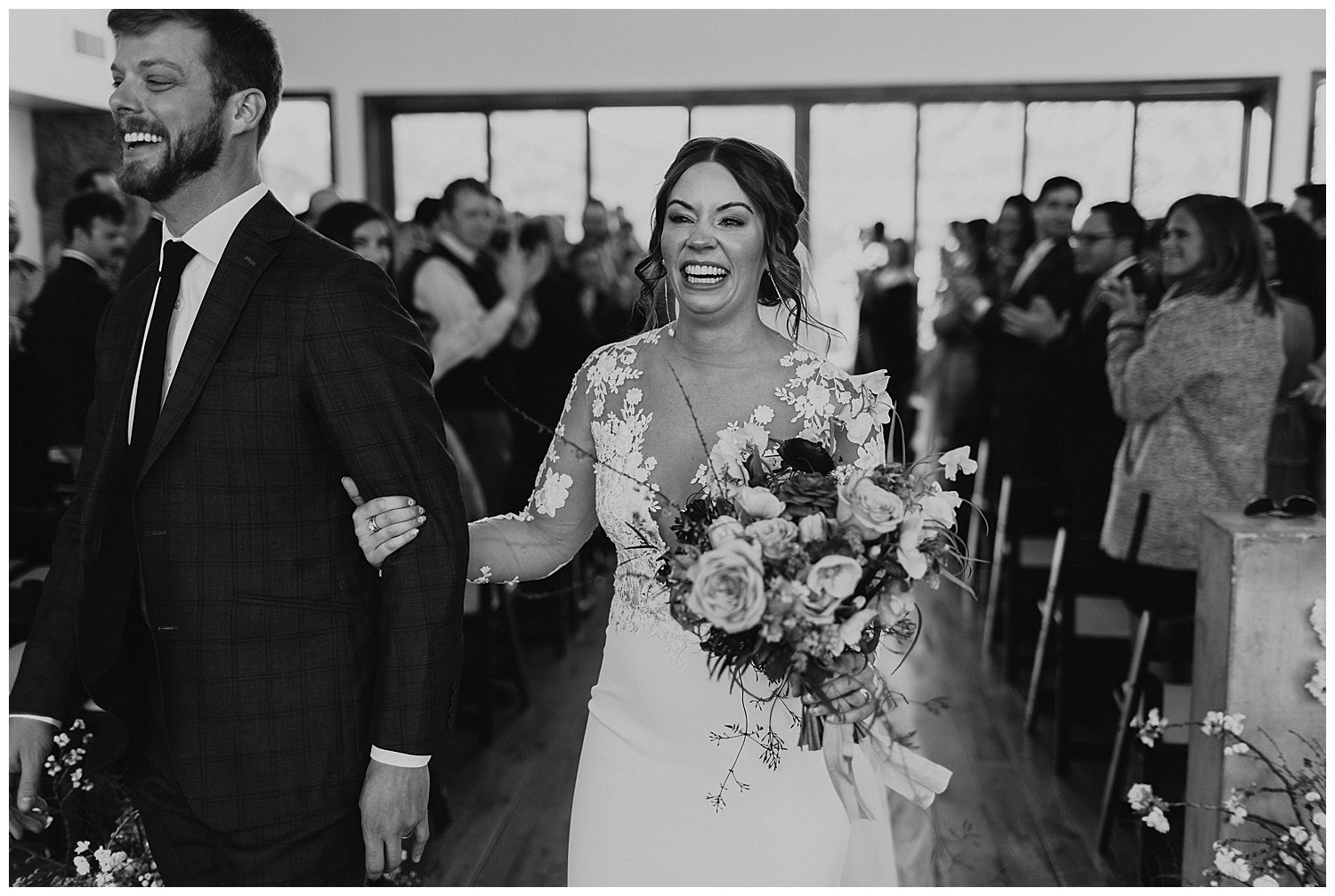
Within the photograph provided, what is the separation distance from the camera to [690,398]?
2164mm

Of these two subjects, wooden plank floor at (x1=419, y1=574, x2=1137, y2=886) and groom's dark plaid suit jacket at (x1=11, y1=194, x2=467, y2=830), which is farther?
wooden plank floor at (x1=419, y1=574, x2=1137, y2=886)

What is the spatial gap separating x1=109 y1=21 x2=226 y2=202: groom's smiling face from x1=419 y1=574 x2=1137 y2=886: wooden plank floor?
2122 millimetres

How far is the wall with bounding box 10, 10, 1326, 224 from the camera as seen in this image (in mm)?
9453

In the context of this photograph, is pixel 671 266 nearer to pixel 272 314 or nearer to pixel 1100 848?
pixel 272 314

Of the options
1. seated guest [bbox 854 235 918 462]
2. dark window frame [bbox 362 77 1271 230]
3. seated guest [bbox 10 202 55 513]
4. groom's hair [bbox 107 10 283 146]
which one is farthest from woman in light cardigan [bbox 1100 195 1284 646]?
dark window frame [bbox 362 77 1271 230]

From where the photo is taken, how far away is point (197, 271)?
1.73 m

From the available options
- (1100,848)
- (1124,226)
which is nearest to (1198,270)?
(1124,226)

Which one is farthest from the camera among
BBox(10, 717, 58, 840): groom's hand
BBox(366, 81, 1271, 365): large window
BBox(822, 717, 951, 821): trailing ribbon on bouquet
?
BBox(366, 81, 1271, 365): large window

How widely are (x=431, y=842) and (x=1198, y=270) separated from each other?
2.72 metres

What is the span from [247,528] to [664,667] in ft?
2.61

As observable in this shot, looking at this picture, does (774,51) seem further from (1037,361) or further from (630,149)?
(1037,361)

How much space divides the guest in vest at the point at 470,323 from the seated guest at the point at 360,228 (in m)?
0.45

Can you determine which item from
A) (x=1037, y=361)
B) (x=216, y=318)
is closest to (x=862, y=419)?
(x=216, y=318)

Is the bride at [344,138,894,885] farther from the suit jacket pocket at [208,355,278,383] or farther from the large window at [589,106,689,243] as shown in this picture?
the large window at [589,106,689,243]
